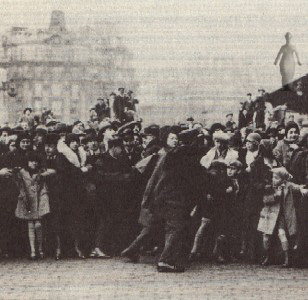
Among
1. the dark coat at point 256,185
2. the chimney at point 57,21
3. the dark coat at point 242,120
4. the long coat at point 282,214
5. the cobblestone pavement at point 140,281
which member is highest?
the chimney at point 57,21

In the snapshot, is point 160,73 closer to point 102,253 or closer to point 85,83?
point 85,83

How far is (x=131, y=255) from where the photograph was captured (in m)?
7.61

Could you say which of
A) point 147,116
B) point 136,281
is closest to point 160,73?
point 147,116

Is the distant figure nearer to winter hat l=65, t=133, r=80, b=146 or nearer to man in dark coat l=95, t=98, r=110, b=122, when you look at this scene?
man in dark coat l=95, t=98, r=110, b=122

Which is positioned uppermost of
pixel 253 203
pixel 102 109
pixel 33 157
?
pixel 102 109

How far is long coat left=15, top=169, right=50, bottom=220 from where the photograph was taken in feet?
25.2

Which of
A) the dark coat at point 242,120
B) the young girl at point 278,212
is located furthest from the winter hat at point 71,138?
the young girl at point 278,212

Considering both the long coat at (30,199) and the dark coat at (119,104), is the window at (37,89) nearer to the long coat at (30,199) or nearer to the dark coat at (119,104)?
the dark coat at (119,104)

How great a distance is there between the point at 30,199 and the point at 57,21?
221 centimetres

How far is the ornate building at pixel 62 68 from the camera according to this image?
8250mm

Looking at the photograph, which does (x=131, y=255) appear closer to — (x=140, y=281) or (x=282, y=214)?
(x=140, y=281)

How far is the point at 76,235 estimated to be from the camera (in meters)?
7.86

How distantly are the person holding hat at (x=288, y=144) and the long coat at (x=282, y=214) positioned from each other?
0.50m

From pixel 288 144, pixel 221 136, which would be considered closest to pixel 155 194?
pixel 221 136
